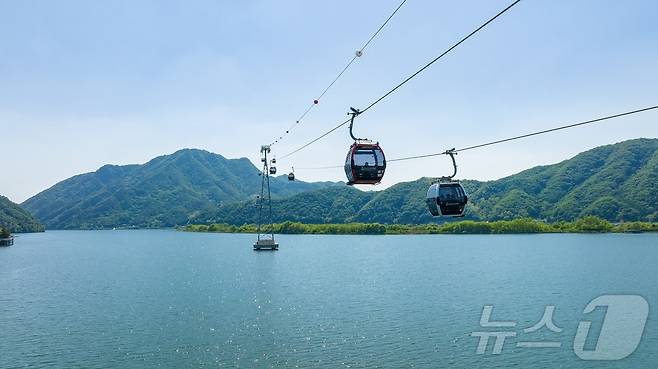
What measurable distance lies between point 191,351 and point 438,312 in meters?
33.5

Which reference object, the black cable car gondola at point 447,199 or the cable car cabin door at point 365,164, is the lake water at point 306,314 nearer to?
the black cable car gondola at point 447,199

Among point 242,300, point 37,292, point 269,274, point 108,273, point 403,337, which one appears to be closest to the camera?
point 403,337

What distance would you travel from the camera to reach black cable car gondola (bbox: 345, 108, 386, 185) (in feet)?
104

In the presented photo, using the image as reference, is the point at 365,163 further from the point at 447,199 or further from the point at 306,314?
the point at 306,314

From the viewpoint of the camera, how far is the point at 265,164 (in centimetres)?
12862

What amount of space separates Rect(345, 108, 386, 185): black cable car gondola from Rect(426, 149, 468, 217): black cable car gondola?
3.68 meters

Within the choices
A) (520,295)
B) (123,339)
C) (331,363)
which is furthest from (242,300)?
(520,295)

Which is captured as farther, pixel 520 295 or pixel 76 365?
pixel 520 295

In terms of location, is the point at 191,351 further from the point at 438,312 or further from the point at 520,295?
the point at 520,295

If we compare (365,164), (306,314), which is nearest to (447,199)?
(365,164)

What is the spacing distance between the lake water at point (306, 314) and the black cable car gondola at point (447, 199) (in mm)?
18389

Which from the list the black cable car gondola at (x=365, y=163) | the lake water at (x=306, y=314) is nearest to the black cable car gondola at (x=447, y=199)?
the black cable car gondola at (x=365, y=163)

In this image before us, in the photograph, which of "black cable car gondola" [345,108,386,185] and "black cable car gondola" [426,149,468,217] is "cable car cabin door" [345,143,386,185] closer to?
"black cable car gondola" [345,108,386,185]

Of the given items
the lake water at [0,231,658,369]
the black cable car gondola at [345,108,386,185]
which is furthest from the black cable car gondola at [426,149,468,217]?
the lake water at [0,231,658,369]
